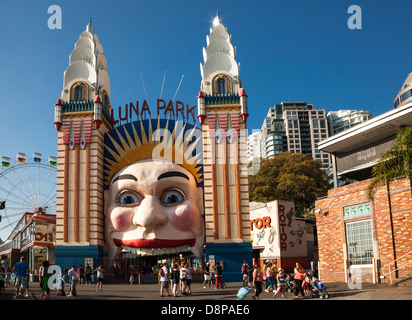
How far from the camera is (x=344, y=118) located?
154m

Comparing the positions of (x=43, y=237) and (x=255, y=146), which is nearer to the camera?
(x=43, y=237)

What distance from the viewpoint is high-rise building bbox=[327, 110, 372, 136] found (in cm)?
15000

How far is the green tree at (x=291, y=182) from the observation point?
50688 mm

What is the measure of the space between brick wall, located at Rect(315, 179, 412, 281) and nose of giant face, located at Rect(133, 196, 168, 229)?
10.7 m

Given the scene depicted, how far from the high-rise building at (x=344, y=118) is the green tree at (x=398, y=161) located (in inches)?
5160

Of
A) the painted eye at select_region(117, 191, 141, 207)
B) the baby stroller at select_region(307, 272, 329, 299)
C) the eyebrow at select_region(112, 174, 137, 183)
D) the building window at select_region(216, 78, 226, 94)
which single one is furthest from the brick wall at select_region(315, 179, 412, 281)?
the eyebrow at select_region(112, 174, 137, 183)

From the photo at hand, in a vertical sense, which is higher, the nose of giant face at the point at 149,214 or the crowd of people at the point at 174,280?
the nose of giant face at the point at 149,214

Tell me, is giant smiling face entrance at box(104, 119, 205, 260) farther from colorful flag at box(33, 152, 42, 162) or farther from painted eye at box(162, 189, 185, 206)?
colorful flag at box(33, 152, 42, 162)

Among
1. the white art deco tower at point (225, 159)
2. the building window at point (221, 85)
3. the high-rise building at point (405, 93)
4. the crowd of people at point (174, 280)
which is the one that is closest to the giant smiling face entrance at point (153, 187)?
the white art deco tower at point (225, 159)

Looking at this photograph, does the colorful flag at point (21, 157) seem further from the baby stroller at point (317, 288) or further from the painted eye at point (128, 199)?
the baby stroller at point (317, 288)

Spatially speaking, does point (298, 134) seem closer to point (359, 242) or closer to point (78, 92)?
point (78, 92)

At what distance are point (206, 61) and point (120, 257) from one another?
53.6 feet

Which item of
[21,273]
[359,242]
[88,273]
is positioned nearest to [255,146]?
[359,242]

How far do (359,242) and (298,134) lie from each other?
126m
